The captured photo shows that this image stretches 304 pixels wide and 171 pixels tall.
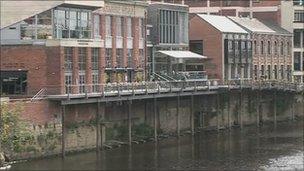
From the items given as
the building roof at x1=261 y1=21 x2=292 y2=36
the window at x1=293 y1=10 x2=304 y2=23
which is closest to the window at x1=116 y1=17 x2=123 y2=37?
the building roof at x1=261 y1=21 x2=292 y2=36

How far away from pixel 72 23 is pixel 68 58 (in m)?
3.64

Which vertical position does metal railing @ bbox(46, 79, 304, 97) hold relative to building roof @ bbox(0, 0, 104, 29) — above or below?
below

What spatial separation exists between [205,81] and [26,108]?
2961 cm

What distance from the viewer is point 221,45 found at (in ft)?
353

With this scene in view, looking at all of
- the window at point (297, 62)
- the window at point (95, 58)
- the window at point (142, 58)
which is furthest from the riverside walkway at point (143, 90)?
the window at point (297, 62)

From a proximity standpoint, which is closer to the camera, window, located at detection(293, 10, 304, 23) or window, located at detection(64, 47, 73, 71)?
window, located at detection(64, 47, 73, 71)

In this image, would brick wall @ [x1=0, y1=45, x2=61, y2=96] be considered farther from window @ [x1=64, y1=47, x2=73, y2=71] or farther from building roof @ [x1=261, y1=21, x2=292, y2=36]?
building roof @ [x1=261, y1=21, x2=292, y2=36]

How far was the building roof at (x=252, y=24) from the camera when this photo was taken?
116 metres

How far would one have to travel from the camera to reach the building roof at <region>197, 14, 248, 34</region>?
109 m

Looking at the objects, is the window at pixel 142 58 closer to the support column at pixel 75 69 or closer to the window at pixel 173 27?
the window at pixel 173 27

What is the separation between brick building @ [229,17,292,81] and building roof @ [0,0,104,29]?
42283 mm

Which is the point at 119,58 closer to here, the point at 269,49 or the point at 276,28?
the point at 269,49

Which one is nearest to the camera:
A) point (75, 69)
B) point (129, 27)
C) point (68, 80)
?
point (68, 80)

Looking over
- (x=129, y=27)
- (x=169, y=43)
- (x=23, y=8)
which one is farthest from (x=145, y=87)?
(x=169, y=43)
